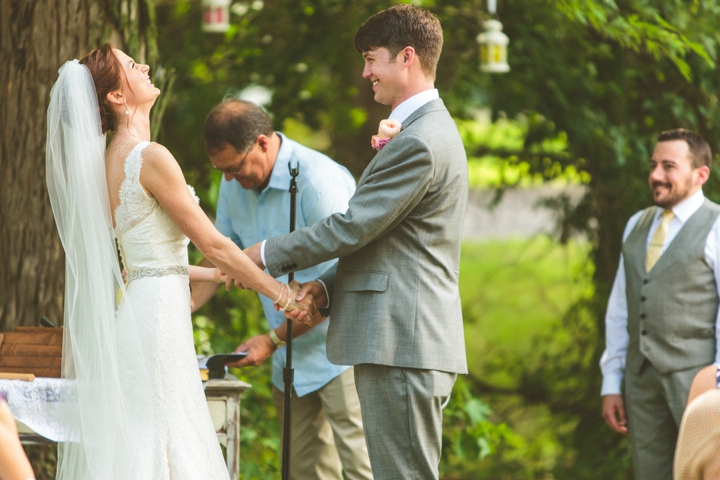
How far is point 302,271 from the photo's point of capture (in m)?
3.68

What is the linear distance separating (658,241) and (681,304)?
35cm

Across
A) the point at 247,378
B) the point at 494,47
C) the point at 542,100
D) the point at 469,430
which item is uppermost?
the point at 494,47

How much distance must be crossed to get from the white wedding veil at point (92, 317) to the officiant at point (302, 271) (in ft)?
2.59

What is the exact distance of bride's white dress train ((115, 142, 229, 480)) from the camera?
2879mm

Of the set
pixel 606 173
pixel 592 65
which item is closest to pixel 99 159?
pixel 592 65

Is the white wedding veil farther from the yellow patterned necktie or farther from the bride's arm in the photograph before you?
the yellow patterned necktie

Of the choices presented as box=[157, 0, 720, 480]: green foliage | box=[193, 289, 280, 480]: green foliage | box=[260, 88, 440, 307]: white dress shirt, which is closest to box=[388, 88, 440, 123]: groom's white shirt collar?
box=[260, 88, 440, 307]: white dress shirt

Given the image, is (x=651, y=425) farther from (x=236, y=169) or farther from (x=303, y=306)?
(x=236, y=169)

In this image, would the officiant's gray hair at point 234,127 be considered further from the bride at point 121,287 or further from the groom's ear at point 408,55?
the groom's ear at point 408,55

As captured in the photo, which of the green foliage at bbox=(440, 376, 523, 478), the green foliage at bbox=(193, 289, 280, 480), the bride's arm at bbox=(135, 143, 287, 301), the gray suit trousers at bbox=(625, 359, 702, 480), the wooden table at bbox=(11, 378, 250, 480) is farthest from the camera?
the green foliage at bbox=(440, 376, 523, 478)

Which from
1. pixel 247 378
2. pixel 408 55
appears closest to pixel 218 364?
pixel 408 55

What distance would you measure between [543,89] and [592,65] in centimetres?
48

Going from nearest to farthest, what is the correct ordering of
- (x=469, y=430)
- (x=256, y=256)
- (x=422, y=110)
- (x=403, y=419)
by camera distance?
(x=403, y=419), (x=422, y=110), (x=256, y=256), (x=469, y=430)

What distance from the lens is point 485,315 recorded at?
1044cm
